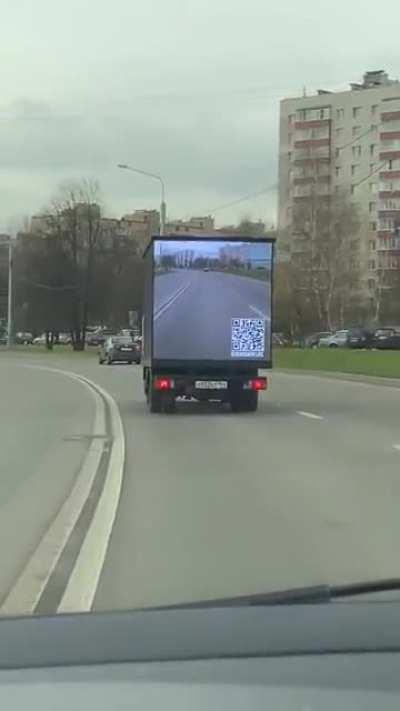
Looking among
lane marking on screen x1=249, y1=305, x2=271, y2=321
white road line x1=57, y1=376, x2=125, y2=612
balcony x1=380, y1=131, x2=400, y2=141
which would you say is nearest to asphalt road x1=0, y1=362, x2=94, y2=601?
white road line x1=57, y1=376, x2=125, y2=612

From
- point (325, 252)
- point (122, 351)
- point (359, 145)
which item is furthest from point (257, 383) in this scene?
point (359, 145)

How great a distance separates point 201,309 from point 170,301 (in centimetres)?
69

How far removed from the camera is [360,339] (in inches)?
2881

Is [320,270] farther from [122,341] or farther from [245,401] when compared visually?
[245,401]

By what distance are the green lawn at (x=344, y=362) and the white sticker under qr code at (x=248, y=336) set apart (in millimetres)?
14809

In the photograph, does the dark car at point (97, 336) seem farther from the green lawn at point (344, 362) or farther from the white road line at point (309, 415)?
the white road line at point (309, 415)

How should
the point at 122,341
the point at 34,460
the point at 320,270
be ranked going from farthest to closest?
the point at 320,270 < the point at 122,341 < the point at 34,460

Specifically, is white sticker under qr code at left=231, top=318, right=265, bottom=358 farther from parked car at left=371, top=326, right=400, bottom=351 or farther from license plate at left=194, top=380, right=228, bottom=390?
parked car at left=371, top=326, right=400, bottom=351

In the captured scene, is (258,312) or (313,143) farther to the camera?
(313,143)

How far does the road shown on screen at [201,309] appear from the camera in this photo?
71.1ft

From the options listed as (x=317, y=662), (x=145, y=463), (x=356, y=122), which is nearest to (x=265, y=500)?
(x=145, y=463)

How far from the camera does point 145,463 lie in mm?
13359

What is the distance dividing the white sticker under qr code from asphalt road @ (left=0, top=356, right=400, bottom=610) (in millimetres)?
1422

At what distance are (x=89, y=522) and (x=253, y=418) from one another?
12.1 meters
